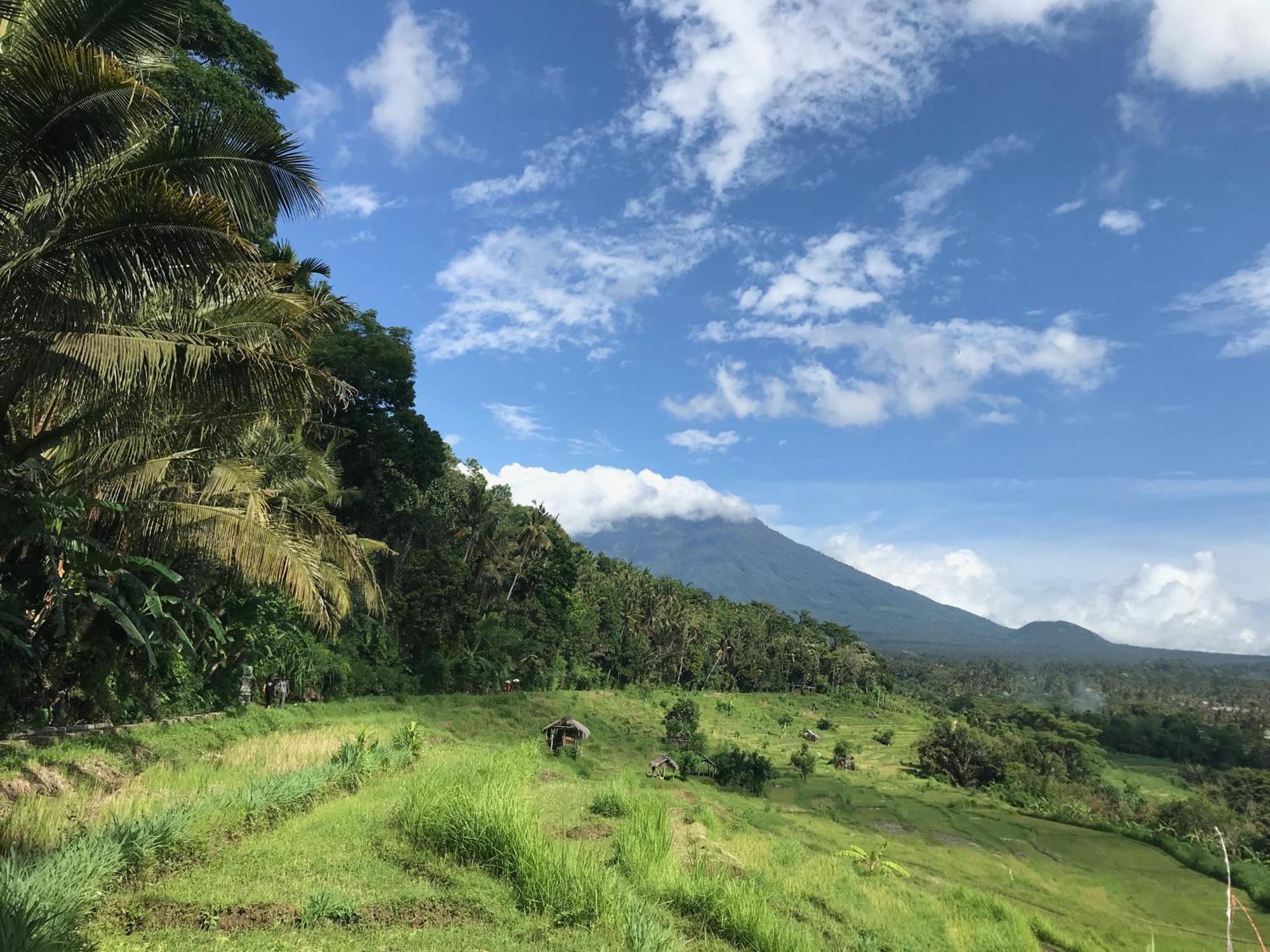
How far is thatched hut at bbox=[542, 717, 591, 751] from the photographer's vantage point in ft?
89.1

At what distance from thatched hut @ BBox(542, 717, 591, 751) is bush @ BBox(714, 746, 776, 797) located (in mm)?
8833

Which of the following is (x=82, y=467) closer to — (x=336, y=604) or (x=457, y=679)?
(x=336, y=604)

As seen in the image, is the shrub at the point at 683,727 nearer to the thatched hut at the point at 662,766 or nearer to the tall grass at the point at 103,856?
the thatched hut at the point at 662,766

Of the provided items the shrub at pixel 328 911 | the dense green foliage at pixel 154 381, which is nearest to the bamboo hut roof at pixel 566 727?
the dense green foliage at pixel 154 381

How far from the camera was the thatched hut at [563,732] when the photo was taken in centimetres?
2717

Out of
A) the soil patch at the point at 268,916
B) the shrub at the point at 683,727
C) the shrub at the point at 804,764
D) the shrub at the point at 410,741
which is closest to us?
the soil patch at the point at 268,916

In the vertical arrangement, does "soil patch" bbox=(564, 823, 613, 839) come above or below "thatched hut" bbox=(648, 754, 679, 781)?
above

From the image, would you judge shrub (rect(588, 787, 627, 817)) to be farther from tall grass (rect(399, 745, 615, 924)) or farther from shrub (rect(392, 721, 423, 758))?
shrub (rect(392, 721, 423, 758))

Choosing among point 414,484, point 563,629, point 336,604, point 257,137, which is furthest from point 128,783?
point 563,629

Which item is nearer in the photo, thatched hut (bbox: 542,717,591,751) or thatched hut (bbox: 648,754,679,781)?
thatched hut (bbox: 542,717,591,751)

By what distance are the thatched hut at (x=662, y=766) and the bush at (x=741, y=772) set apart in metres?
3.08

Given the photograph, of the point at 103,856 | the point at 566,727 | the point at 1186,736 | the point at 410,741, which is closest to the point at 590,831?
the point at 410,741

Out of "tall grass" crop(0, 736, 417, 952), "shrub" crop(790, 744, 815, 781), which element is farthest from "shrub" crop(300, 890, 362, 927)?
"shrub" crop(790, 744, 815, 781)

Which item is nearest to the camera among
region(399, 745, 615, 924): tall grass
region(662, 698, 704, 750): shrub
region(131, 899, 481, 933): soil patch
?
region(131, 899, 481, 933): soil patch
